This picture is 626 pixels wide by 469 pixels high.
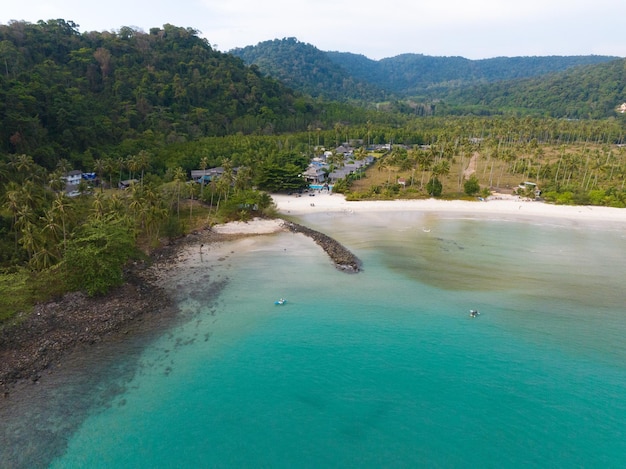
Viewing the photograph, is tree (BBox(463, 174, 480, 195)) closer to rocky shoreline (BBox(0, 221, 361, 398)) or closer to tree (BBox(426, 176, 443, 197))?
tree (BBox(426, 176, 443, 197))

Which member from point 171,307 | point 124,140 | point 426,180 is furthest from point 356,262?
point 124,140

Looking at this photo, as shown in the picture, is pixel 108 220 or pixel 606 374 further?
pixel 108 220

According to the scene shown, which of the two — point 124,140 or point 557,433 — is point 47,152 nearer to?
point 124,140

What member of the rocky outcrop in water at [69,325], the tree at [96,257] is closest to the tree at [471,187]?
the rocky outcrop in water at [69,325]

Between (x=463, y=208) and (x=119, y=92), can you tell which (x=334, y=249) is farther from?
(x=119, y=92)

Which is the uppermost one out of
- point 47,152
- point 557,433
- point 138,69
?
point 138,69

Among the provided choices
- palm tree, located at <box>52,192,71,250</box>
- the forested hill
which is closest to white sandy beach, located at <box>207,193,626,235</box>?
palm tree, located at <box>52,192,71,250</box>

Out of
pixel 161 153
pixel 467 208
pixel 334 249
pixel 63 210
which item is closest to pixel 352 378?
pixel 334 249
